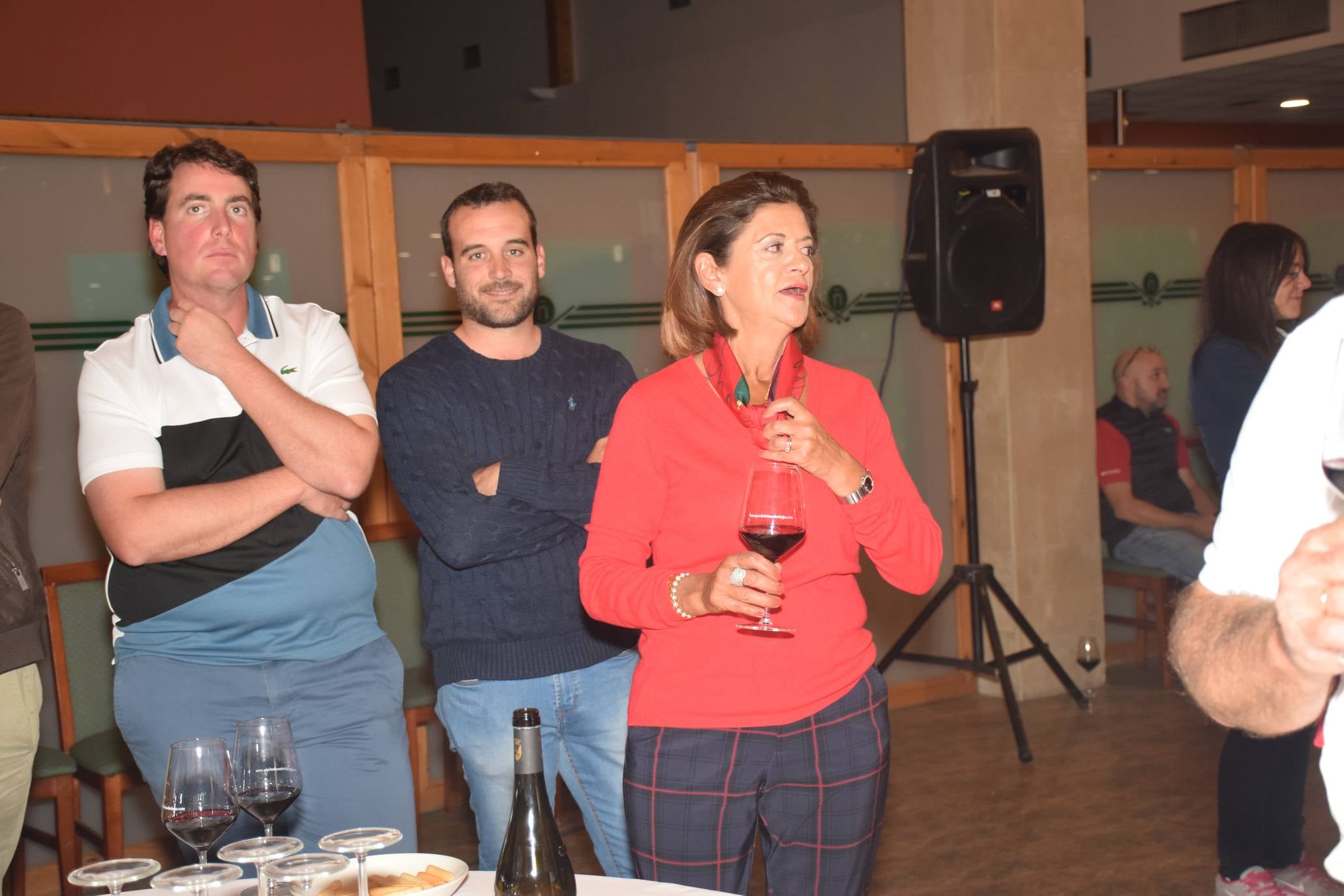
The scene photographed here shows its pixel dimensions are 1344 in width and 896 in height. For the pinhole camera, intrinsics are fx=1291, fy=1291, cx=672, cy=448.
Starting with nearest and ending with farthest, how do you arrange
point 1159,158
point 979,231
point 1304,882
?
point 1304,882, point 979,231, point 1159,158

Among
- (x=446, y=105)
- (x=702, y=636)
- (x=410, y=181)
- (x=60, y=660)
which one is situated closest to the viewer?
(x=702, y=636)

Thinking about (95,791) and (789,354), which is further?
(95,791)

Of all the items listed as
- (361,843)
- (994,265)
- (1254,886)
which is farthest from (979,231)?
(361,843)

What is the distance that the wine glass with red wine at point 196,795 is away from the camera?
4.89ft

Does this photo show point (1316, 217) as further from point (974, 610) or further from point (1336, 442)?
point (1336, 442)

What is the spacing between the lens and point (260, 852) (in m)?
1.40

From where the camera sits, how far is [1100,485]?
604cm

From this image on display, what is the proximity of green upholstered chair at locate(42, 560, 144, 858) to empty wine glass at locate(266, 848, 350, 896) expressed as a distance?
2.67 metres

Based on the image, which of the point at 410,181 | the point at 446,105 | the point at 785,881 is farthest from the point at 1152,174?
the point at 446,105

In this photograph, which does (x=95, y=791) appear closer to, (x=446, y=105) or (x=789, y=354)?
(x=789, y=354)

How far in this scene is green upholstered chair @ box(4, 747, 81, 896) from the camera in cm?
362

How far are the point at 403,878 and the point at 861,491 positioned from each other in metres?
0.91

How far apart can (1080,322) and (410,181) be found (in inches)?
116

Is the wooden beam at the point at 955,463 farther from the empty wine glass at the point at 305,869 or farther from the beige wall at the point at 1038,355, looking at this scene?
the empty wine glass at the point at 305,869
